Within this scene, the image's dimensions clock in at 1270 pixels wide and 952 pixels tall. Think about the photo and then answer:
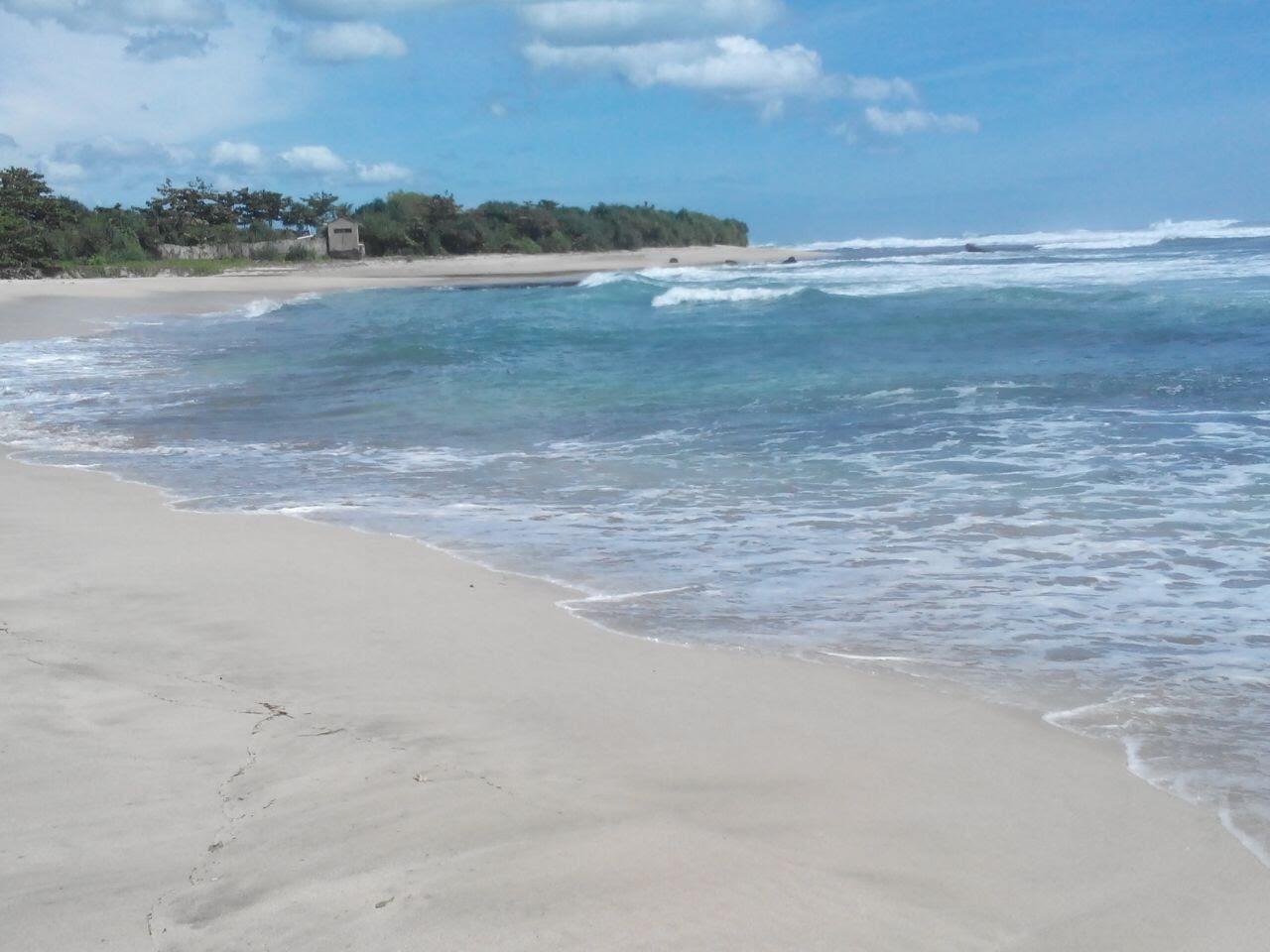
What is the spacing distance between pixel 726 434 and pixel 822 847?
7.19 metres

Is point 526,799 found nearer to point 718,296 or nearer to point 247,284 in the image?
point 718,296

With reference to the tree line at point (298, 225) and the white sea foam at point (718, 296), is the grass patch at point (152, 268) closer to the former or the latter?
the tree line at point (298, 225)

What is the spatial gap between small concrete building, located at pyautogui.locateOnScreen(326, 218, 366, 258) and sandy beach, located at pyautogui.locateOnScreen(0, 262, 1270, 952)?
57.1m

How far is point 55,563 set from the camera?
525cm

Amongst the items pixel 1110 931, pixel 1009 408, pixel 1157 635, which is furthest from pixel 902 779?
pixel 1009 408

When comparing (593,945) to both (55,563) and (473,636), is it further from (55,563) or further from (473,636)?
(55,563)

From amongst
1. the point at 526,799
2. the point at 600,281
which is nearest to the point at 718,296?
the point at 600,281

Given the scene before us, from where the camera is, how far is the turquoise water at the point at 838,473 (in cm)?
423

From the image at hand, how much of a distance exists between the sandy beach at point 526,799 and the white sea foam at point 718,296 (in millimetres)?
24759

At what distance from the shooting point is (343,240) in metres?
59.8

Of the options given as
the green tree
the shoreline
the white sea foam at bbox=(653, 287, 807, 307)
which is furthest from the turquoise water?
the green tree

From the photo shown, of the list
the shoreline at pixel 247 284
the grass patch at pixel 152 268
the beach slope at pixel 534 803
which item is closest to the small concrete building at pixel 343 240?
the shoreline at pixel 247 284

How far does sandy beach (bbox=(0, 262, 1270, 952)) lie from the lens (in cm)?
226

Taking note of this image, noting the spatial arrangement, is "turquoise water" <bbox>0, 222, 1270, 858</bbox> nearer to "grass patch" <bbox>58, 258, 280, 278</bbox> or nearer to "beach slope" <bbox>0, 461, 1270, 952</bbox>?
"beach slope" <bbox>0, 461, 1270, 952</bbox>
